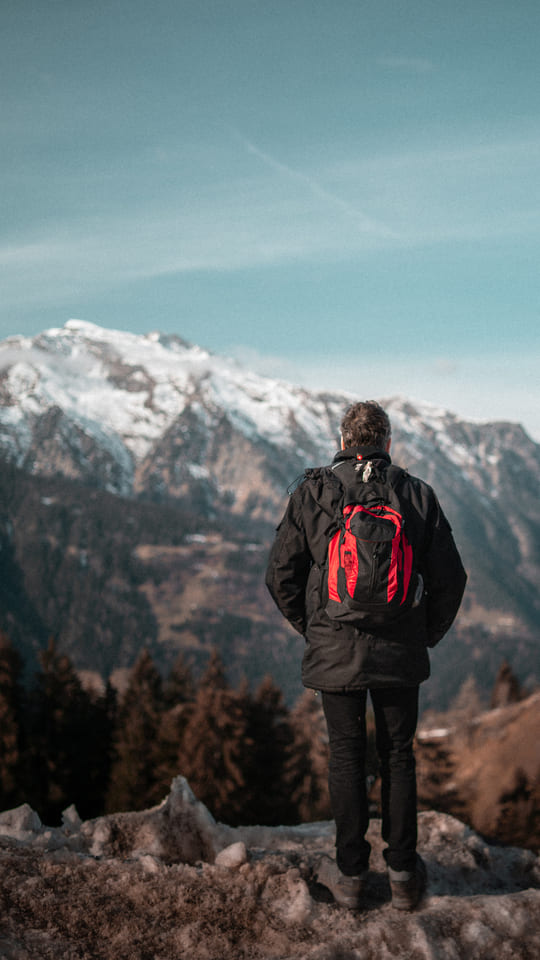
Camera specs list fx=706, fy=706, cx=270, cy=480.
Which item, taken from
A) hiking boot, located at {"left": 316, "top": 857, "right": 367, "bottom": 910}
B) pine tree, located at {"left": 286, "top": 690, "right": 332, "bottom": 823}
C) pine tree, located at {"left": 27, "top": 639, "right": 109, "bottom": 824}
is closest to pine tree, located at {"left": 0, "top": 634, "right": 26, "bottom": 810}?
pine tree, located at {"left": 27, "top": 639, "right": 109, "bottom": 824}

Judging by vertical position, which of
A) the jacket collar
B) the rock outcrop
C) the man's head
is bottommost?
the rock outcrop

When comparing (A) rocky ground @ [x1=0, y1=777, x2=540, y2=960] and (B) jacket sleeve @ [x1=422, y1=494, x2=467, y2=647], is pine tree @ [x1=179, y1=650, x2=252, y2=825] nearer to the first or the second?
(A) rocky ground @ [x1=0, y1=777, x2=540, y2=960]

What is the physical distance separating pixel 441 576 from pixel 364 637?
0.81 m

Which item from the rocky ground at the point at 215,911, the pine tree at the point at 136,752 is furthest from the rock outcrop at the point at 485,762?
the rocky ground at the point at 215,911

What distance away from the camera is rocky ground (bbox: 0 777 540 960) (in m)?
4.69

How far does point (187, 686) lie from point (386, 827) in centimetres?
4082

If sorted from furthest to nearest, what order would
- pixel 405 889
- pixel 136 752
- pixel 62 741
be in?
pixel 62 741 < pixel 136 752 < pixel 405 889

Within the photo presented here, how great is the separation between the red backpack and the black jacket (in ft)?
0.36

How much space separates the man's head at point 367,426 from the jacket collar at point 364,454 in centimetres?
7

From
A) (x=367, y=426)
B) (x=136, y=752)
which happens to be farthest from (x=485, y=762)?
(x=367, y=426)

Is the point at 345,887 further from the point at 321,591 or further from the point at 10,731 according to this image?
the point at 10,731

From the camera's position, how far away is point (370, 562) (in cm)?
521

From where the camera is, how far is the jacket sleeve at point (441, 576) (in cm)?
555

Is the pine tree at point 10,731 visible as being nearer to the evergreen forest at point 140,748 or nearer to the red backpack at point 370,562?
the evergreen forest at point 140,748
